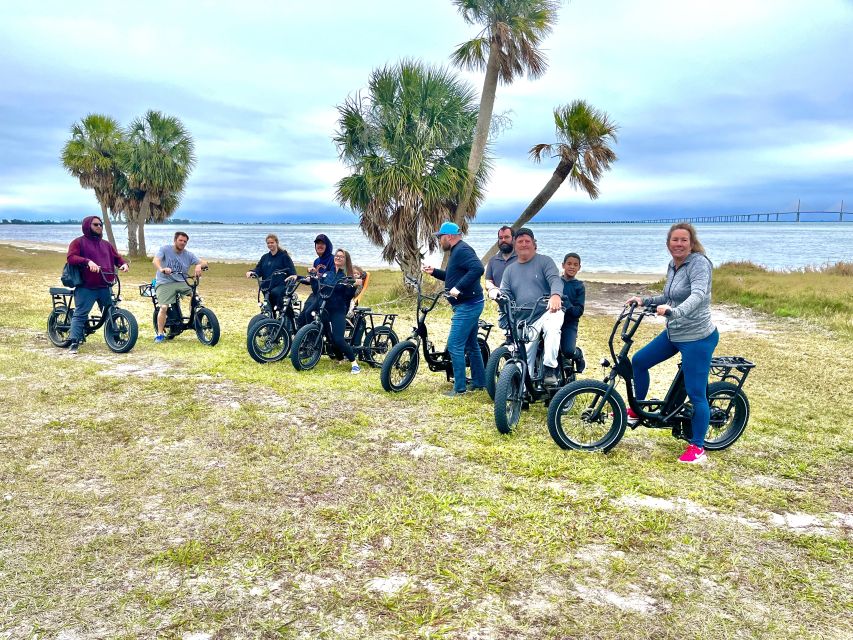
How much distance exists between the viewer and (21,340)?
988cm

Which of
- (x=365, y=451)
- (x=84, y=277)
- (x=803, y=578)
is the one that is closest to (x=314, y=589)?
(x=365, y=451)

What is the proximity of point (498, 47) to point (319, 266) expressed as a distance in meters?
10.9

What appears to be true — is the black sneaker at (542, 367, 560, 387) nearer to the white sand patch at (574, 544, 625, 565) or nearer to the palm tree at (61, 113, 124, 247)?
the white sand patch at (574, 544, 625, 565)

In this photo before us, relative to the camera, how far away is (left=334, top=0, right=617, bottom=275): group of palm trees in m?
15.8

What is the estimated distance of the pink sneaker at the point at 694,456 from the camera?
4.91 m

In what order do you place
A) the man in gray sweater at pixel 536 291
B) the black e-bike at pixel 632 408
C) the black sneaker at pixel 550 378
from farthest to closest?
the black sneaker at pixel 550 378 → the man in gray sweater at pixel 536 291 → the black e-bike at pixel 632 408

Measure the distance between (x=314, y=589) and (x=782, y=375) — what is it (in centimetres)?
790

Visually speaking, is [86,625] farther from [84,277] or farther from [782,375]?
[782,375]

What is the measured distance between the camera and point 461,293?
6547 mm

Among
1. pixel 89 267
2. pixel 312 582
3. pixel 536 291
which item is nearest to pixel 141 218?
pixel 89 267

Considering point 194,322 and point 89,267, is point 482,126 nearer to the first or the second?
point 194,322

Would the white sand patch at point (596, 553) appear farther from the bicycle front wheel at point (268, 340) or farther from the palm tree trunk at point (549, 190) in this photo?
the palm tree trunk at point (549, 190)

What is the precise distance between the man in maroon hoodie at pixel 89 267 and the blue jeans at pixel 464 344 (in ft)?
17.1

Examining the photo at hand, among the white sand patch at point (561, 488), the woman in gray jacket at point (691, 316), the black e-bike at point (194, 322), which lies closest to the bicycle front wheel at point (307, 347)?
the black e-bike at point (194, 322)
